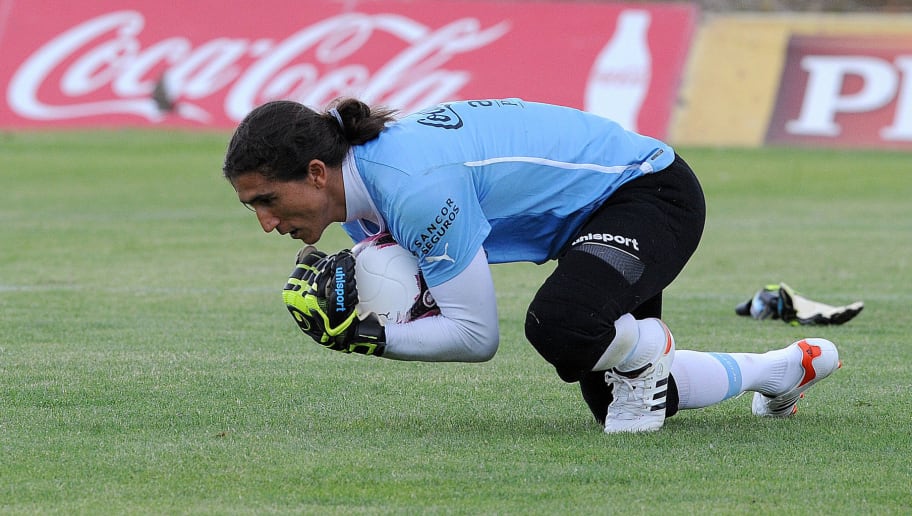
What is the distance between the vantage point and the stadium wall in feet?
66.1

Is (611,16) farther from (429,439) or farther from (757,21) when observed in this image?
(429,439)

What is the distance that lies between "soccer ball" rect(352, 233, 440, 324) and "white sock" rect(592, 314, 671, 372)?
0.64 meters

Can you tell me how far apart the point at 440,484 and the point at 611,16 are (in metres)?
17.6

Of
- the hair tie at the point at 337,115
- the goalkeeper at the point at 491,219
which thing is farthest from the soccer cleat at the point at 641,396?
the hair tie at the point at 337,115

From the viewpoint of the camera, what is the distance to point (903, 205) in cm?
1495

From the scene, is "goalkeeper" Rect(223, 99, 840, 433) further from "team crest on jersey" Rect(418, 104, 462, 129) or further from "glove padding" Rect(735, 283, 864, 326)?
"glove padding" Rect(735, 283, 864, 326)

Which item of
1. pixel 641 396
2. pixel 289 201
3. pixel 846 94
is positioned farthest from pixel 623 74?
pixel 289 201

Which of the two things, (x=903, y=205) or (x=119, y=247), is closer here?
(x=119, y=247)

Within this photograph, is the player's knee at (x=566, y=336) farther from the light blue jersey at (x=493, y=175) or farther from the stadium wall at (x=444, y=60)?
the stadium wall at (x=444, y=60)

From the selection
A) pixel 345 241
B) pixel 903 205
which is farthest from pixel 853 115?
pixel 345 241

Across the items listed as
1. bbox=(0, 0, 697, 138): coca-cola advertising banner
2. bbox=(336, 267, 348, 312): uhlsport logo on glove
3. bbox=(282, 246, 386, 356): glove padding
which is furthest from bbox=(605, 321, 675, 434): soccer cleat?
bbox=(0, 0, 697, 138): coca-cola advertising banner

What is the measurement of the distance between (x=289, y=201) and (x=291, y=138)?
21cm

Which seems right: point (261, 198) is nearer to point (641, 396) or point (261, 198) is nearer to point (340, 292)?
point (340, 292)

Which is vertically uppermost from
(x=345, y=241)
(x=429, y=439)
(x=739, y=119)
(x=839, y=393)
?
(x=429, y=439)
